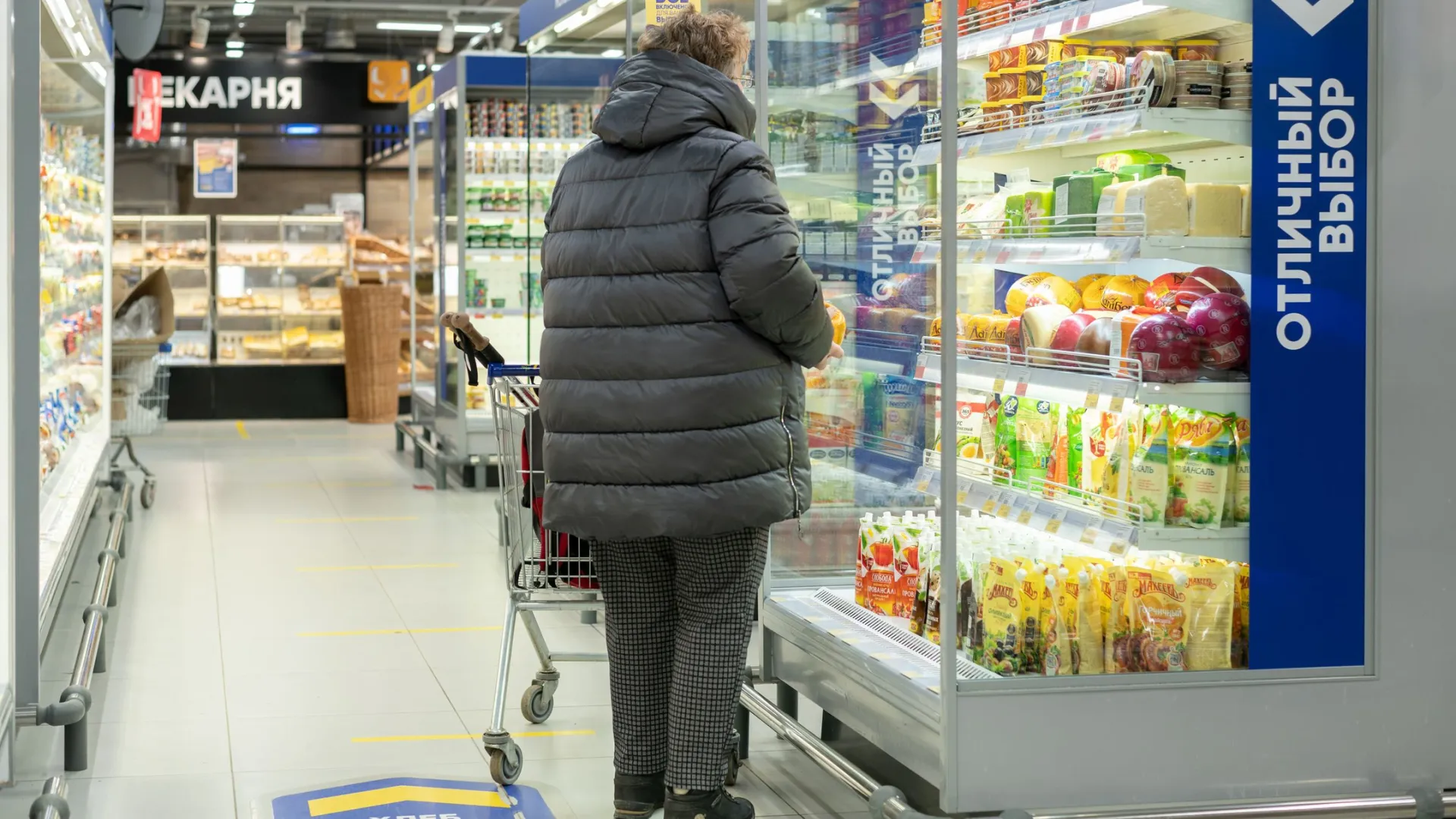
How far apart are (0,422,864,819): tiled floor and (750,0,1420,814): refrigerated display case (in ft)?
2.37

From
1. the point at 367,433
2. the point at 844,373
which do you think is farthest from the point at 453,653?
the point at 367,433

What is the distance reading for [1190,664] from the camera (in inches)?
124

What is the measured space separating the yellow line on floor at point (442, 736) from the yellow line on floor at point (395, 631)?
1304mm

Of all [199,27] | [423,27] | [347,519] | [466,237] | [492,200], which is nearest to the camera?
[347,519]

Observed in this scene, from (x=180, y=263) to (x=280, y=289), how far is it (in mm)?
876

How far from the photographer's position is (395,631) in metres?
5.50

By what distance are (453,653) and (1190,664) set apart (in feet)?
8.99

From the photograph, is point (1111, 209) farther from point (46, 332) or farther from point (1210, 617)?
point (46, 332)

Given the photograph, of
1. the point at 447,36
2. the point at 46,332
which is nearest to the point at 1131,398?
the point at 46,332

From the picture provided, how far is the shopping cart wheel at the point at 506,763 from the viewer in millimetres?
3693

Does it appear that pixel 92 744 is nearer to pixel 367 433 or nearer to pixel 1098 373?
pixel 1098 373

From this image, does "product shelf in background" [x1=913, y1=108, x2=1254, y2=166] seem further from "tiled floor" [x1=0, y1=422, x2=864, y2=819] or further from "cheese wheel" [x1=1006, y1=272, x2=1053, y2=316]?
"tiled floor" [x1=0, y1=422, x2=864, y2=819]

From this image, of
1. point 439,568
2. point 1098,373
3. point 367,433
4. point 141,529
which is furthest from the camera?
point 367,433

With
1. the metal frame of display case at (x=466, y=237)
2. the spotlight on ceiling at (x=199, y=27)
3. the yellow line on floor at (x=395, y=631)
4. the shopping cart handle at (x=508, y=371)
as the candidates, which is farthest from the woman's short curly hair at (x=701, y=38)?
the spotlight on ceiling at (x=199, y=27)
